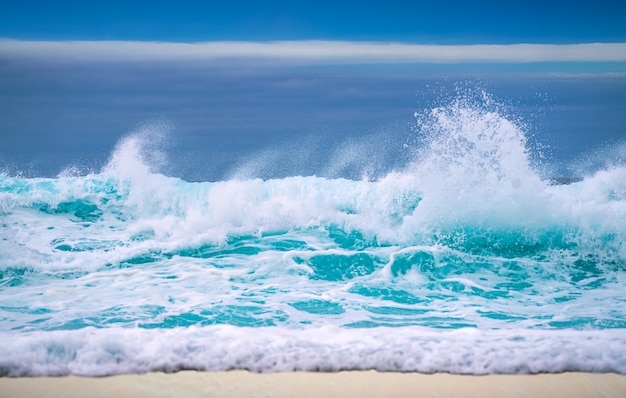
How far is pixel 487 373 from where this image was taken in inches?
123

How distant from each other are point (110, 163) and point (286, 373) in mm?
6929

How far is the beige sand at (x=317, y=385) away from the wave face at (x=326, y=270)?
81 mm

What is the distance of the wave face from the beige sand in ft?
0.27

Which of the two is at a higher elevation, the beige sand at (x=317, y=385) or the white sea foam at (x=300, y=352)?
the white sea foam at (x=300, y=352)

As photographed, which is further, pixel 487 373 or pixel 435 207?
pixel 435 207

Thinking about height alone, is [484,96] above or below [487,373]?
above

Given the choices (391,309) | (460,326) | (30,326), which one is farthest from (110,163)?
(460,326)

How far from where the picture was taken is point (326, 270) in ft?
19.0

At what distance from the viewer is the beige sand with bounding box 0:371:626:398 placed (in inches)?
116

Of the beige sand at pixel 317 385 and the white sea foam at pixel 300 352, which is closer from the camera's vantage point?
the beige sand at pixel 317 385

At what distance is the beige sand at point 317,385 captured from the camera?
9.64ft

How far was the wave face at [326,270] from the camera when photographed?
11.0ft

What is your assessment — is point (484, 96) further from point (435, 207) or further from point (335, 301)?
point (335, 301)

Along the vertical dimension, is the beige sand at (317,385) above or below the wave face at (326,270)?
below
